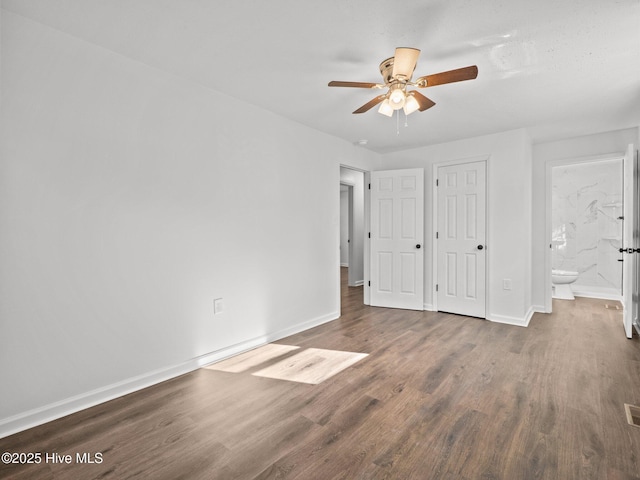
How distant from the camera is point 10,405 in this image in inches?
73.9

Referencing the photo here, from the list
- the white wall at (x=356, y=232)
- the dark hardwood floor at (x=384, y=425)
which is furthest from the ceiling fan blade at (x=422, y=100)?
the white wall at (x=356, y=232)

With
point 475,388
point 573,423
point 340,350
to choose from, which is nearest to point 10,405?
point 340,350

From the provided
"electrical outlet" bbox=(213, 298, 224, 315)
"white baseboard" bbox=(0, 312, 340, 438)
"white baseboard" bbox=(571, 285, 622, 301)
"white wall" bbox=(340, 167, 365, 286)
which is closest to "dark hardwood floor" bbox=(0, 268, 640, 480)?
"white baseboard" bbox=(0, 312, 340, 438)

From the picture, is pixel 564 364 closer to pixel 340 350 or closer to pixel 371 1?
pixel 340 350

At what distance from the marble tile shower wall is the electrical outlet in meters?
6.17

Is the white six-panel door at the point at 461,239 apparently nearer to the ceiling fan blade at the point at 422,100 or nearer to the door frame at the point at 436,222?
the door frame at the point at 436,222

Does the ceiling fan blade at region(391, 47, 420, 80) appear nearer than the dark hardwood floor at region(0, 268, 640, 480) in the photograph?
No

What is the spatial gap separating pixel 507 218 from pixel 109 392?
14.9 ft

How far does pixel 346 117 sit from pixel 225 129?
1.35 m

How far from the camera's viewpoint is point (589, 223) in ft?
19.8

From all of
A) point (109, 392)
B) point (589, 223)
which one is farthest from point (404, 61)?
point (589, 223)

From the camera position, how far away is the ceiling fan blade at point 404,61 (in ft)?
6.19

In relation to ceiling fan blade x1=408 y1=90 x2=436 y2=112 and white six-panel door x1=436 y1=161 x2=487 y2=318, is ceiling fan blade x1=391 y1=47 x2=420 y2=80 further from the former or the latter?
white six-panel door x1=436 y1=161 x2=487 y2=318

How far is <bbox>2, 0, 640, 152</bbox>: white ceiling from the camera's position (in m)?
1.83
